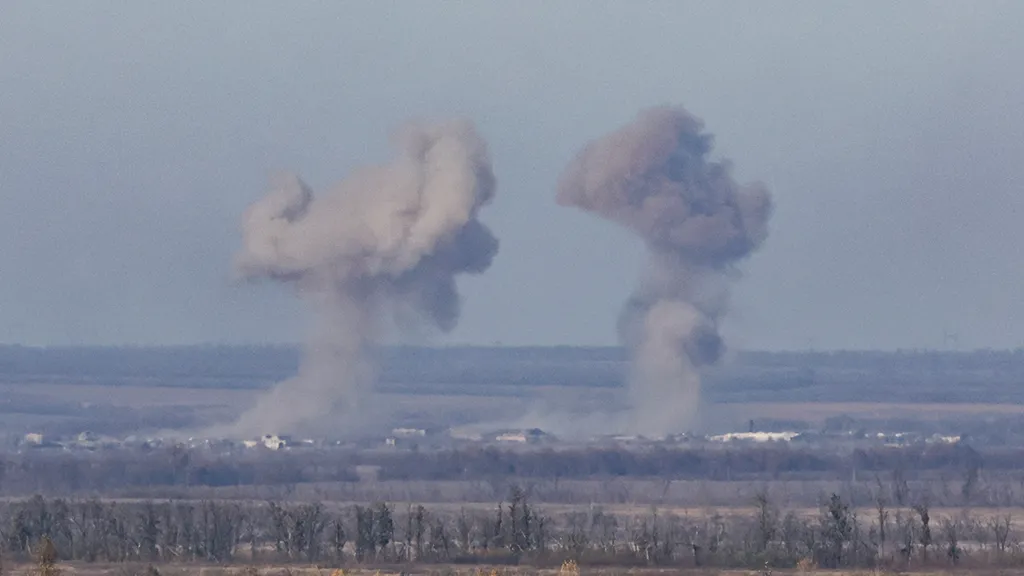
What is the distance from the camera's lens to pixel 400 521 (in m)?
84.9

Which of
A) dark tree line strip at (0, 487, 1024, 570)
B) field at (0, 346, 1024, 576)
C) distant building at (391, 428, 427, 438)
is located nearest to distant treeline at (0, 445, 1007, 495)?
field at (0, 346, 1024, 576)

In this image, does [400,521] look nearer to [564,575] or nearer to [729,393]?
[564,575]

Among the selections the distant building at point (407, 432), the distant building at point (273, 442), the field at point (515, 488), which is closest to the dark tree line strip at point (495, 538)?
the field at point (515, 488)

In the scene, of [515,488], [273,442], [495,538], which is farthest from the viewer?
[273,442]

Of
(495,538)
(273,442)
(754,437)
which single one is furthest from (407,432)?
(495,538)

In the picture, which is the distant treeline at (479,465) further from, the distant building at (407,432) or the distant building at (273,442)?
the distant building at (407,432)

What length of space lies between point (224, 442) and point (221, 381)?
2604 inches

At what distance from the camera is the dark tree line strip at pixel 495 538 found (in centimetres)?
7019

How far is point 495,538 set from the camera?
73.4 m

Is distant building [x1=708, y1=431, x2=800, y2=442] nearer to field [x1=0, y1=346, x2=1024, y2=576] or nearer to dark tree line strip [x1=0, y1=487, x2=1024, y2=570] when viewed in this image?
field [x1=0, y1=346, x2=1024, y2=576]

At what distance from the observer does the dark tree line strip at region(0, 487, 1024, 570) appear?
70188 millimetres

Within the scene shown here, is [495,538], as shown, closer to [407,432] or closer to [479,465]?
[479,465]

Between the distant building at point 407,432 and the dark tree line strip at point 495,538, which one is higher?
the distant building at point 407,432

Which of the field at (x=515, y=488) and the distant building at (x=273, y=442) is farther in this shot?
the distant building at (x=273, y=442)
